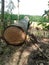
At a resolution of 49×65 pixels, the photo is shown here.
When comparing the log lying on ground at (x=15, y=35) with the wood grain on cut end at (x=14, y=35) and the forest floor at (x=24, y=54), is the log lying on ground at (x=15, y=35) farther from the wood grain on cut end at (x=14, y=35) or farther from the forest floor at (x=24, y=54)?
the forest floor at (x=24, y=54)

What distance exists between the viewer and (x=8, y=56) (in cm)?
514

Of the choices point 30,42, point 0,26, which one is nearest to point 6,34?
point 30,42

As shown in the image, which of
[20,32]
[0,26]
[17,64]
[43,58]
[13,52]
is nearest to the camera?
[17,64]

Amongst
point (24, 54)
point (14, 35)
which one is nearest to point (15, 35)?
point (14, 35)

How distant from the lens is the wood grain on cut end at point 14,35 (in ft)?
19.1

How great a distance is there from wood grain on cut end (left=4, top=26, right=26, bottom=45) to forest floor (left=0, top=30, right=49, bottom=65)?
0.50ft

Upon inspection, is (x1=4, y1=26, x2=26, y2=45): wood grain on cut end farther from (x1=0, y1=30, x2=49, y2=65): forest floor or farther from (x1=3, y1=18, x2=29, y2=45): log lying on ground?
(x1=0, y1=30, x2=49, y2=65): forest floor

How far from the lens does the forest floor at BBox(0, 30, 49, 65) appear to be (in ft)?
15.8

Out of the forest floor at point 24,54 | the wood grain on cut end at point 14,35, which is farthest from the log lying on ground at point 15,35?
the forest floor at point 24,54

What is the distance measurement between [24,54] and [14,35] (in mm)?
859

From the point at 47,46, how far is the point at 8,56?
4.70 ft

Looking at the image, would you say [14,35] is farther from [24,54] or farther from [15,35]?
[24,54]

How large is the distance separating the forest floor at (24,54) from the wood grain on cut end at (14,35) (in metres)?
0.15

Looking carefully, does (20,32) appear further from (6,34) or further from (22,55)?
(22,55)
